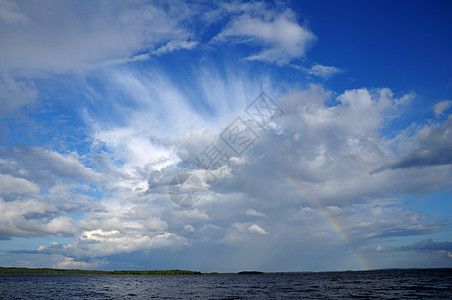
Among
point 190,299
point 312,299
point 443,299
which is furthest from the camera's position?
point 190,299

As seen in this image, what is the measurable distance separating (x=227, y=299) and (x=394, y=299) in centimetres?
3022

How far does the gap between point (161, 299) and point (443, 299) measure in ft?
172

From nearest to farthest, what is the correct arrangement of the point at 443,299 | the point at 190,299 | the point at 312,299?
1. the point at 443,299
2. the point at 312,299
3. the point at 190,299

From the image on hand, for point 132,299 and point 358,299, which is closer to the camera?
point 358,299

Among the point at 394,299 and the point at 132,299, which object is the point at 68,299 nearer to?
the point at 132,299

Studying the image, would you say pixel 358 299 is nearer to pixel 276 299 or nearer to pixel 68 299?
pixel 276 299

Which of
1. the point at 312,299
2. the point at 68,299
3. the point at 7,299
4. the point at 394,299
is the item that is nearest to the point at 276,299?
the point at 312,299

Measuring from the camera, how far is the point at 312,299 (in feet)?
184

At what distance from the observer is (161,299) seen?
6391 centimetres

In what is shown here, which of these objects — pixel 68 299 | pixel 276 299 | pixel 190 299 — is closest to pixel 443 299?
pixel 276 299

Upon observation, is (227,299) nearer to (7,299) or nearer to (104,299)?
(104,299)

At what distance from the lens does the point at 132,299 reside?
6506 centimetres

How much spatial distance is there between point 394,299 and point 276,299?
2084 cm

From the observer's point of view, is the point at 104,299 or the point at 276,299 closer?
the point at 276,299
